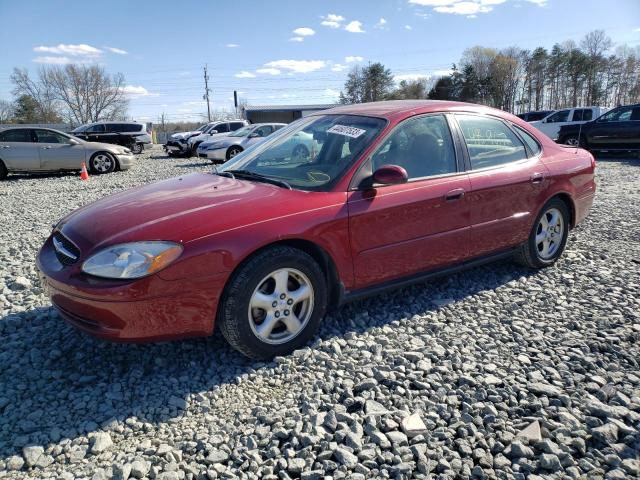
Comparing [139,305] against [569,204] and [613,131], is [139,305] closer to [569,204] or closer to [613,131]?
[569,204]

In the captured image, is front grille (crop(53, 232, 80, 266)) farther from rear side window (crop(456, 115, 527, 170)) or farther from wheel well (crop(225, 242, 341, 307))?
rear side window (crop(456, 115, 527, 170))

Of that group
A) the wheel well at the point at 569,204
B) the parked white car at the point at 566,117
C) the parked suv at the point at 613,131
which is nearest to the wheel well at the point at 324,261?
the wheel well at the point at 569,204

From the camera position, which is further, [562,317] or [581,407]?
[562,317]

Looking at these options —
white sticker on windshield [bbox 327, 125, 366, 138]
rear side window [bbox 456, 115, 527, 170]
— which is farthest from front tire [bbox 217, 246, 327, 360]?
rear side window [bbox 456, 115, 527, 170]

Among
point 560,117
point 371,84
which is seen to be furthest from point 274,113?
point 560,117

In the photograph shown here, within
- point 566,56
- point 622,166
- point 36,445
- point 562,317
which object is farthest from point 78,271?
point 566,56

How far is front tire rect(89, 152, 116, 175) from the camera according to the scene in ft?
45.6

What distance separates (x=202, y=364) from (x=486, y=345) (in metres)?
1.90

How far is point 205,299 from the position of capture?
→ 2656mm

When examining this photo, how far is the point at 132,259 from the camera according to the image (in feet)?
8.43

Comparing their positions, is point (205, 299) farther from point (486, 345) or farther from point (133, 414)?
point (486, 345)

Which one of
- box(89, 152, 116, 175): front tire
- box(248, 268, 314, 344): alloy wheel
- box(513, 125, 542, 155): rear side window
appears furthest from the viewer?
box(89, 152, 116, 175): front tire

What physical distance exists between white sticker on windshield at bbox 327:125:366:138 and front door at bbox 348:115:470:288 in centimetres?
24

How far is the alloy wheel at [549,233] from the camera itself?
14.5ft
